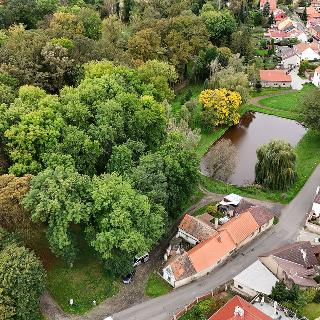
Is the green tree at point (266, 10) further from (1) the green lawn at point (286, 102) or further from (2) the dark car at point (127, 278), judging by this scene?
(2) the dark car at point (127, 278)

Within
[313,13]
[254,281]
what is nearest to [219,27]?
[313,13]

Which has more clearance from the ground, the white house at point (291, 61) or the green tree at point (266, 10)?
the green tree at point (266, 10)

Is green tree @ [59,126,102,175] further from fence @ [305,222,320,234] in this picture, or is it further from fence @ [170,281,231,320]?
fence @ [305,222,320,234]

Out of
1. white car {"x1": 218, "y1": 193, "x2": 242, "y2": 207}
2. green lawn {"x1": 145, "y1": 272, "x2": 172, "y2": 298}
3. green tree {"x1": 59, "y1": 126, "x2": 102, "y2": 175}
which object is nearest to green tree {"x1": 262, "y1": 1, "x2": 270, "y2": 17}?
white car {"x1": 218, "y1": 193, "x2": 242, "y2": 207}

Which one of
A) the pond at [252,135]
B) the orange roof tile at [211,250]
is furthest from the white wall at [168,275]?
the pond at [252,135]

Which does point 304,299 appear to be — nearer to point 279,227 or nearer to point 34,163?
point 279,227

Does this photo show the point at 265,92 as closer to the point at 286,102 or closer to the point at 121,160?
the point at 286,102

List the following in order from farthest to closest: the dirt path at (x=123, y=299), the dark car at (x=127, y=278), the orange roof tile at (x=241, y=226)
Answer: the orange roof tile at (x=241, y=226), the dark car at (x=127, y=278), the dirt path at (x=123, y=299)
